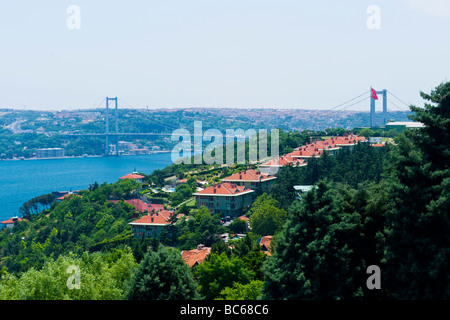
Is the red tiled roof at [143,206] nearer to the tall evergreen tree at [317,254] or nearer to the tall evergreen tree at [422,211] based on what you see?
the tall evergreen tree at [317,254]

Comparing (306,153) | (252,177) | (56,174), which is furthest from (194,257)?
(56,174)

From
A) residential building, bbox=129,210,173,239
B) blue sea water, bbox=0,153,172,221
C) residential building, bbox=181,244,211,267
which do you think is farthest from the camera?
blue sea water, bbox=0,153,172,221

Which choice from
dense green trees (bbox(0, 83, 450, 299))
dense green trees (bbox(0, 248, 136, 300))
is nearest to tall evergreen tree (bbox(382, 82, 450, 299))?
dense green trees (bbox(0, 83, 450, 299))

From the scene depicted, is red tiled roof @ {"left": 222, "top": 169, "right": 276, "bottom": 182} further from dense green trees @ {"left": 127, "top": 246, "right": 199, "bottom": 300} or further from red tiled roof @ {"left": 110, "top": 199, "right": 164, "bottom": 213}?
dense green trees @ {"left": 127, "top": 246, "right": 199, "bottom": 300}

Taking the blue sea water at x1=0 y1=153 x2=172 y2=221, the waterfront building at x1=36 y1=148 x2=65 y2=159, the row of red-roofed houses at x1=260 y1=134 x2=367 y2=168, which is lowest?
the blue sea water at x1=0 y1=153 x2=172 y2=221

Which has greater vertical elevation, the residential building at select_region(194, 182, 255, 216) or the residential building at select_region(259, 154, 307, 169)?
the residential building at select_region(259, 154, 307, 169)

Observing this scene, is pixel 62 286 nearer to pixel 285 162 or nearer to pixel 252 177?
pixel 252 177

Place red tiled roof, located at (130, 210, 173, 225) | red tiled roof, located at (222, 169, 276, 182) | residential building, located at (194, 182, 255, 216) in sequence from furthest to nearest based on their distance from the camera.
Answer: red tiled roof, located at (222, 169, 276, 182) → residential building, located at (194, 182, 255, 216) → red tiled roof, located at (130, 210, 173, 225)
